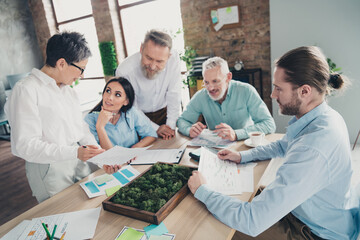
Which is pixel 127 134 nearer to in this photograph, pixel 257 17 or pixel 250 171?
pixel 250 171

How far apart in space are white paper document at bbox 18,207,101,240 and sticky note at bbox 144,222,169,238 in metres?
0.21

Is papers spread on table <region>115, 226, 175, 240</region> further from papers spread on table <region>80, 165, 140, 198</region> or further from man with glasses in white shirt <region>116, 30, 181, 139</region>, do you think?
man with glasses in white shirt <region>116, 30, 181, 139</region>

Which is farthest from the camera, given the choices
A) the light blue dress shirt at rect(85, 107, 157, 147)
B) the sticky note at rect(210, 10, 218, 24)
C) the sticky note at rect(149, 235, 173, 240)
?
the sticky note at rect(210, 10, 218, 24)

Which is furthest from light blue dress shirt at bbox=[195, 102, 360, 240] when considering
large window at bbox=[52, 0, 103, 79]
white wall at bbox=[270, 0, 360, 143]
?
large window at bbox=[52, 0, 103, 79]

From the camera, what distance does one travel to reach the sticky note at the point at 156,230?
0.88 meters

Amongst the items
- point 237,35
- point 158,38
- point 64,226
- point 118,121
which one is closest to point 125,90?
point 118,121

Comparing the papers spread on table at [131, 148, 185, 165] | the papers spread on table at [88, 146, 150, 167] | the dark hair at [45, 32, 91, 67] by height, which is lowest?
the papers spread on table at [131, 148, 185, 165]

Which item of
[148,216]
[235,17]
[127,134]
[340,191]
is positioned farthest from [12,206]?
[235,17]

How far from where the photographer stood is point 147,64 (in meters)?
2.15

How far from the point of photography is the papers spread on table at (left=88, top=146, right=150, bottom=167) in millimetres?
1152

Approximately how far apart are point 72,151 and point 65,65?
0.52m

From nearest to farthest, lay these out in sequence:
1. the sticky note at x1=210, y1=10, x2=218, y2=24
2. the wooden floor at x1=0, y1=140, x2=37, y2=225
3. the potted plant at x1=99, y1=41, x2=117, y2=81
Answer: the wooden floor at x1=0, y1=140, x2=37, y2=225 → the sticky note at x1=210, y1=10, x2=218, y2=24 → the potted plant at x1=99, y1=41, x2=117, y2=81

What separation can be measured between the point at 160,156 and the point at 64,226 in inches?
27.2

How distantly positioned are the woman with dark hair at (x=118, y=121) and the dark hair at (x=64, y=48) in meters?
0.47
